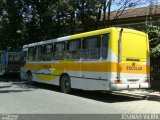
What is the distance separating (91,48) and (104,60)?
4.03 ft

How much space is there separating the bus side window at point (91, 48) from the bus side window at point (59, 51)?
207 cm

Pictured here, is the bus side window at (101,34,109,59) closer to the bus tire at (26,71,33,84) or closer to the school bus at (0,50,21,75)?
the bus tire at (26,71,33,84)

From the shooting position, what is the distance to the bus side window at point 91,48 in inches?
603

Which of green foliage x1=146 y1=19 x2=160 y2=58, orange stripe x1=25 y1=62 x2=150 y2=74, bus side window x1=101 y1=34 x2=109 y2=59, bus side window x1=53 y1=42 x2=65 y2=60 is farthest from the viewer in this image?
green foliage x1=146 y1=19 x2=160 y2=58

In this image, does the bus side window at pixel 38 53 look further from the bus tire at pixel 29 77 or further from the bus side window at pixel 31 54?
the bus tire at pixel 29 77

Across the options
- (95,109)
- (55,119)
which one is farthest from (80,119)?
(95,109)

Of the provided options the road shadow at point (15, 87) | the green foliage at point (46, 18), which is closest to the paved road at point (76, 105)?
the road shadow at point (15, 87)

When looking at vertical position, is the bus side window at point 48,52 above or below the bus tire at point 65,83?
above

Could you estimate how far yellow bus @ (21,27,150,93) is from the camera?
14508 mm

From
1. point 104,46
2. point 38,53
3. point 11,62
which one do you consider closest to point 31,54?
point 38,53

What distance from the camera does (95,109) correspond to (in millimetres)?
12492

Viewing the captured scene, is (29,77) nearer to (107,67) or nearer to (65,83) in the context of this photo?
(65,83)

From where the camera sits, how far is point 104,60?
14734 millimetres

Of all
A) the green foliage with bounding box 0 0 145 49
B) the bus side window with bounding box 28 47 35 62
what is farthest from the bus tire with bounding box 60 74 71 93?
the green foliage with bounding box 0 0 145 49
